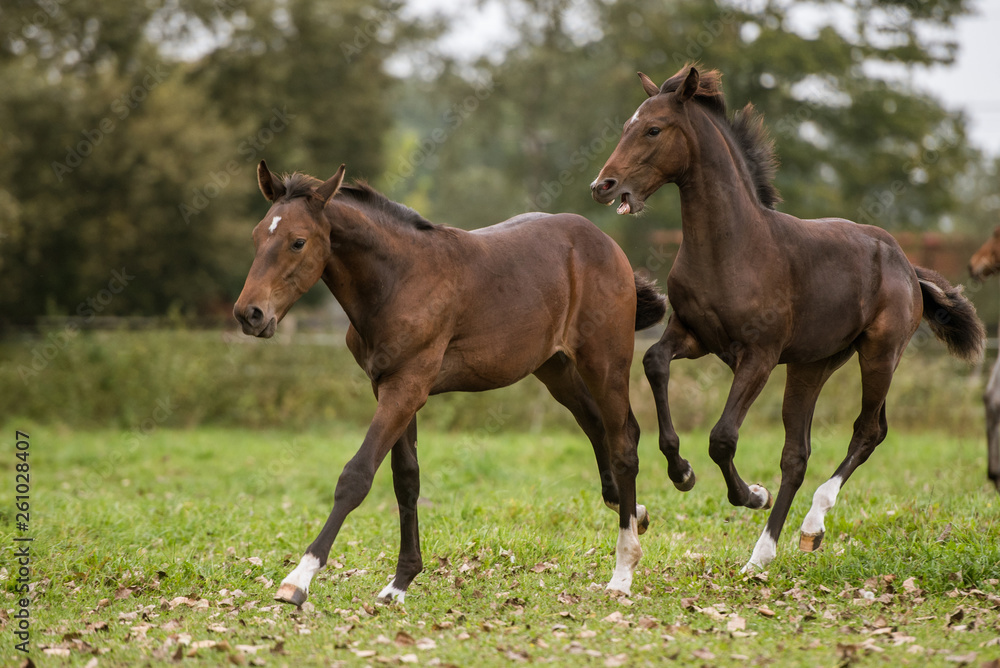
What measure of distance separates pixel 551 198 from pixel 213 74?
991 cm

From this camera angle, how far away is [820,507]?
6418 millimetres

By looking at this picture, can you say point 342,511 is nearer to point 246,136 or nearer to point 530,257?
point 530,257

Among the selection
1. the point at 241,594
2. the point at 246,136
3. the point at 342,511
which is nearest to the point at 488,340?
the point at 342,511

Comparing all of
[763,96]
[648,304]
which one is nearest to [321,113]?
[763,96]

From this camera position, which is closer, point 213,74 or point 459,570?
point 459,570

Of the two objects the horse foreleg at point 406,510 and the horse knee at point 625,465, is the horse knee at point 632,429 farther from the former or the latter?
the horse foreleg at point 406,510

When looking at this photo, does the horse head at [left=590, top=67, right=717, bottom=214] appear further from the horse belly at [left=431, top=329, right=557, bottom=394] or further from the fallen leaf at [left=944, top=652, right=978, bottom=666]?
the fallen leaf at [left=944, top=652, right=978, bottom=666]

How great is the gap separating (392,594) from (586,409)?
68.3 inches

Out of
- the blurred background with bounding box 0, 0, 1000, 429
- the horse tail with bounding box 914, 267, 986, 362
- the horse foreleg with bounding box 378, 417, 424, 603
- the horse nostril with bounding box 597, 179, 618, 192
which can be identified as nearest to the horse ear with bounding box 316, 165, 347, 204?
the horse foreleg with bounding box 378, 417, 424, 603

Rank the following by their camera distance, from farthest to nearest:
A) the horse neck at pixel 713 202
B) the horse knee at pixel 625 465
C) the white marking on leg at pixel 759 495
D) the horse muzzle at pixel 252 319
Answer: the white marking on leg at pixel 759 495 → the horse knee at pixel 625 465 → the horse neck at pixel 713 202 → the horse muzzle at pixel 252 319

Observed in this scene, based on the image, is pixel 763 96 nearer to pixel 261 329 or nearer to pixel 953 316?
pixel 953 316

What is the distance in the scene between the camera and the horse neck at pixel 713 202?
19.1 ft

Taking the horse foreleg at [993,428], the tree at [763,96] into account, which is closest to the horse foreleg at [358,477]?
the horse foreleg at [993,428]

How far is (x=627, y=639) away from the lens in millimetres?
4715
